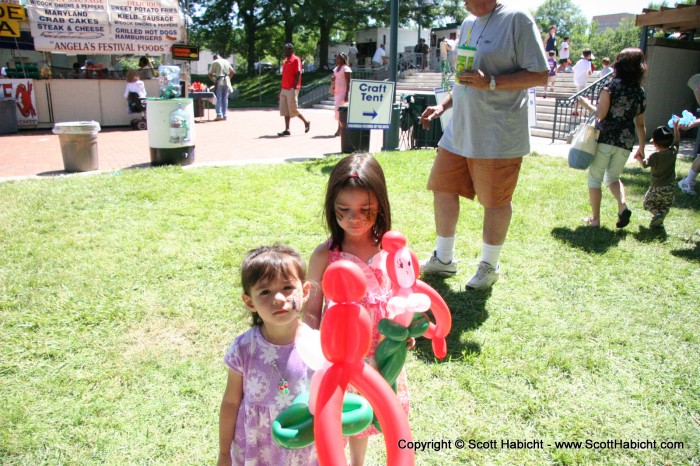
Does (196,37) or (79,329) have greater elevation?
(196,37)

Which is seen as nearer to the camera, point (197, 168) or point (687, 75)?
point (197, 168)

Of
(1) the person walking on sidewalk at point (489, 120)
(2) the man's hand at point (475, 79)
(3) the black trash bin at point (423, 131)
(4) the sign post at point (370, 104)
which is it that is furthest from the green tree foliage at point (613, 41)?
(2) the man's hand at point (475, 79)

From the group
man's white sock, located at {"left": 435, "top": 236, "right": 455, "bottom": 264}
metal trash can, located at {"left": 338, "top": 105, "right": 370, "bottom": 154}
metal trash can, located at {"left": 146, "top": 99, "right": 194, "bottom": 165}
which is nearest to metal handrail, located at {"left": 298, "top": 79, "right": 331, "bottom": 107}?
metal trash can, located at {"left": 338, "top": 105, "right": 370, "bottom": 154}

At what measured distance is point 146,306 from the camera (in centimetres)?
339

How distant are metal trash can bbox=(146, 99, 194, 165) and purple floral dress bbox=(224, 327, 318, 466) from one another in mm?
6619

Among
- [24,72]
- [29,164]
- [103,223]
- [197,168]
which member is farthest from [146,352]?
[24,72]

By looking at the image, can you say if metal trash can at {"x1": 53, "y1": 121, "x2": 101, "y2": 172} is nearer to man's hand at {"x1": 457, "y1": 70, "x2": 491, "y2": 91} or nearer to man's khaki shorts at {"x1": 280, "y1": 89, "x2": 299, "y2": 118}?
man's khaki shorts at {"x1": 280, "y1": 89, "x2": 299, "y2": 118}

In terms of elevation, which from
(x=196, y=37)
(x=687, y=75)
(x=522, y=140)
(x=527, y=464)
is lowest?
(x=527, y=464)

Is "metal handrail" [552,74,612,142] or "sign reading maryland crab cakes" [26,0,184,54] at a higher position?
"sign reading maryland crab cakes" [26,0,184,54]

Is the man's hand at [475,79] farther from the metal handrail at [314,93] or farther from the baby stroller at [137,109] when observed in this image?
the metal handrail at [314,93]

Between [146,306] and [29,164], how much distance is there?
20.5ft

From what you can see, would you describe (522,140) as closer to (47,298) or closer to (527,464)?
(527,464)

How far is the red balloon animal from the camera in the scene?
3.72 ft

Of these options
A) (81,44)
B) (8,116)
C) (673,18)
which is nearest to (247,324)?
(8,116)
